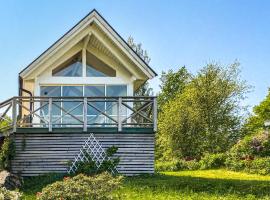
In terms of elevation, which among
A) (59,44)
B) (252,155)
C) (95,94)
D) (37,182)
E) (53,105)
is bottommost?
(37,182)

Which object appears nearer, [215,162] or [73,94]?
[73,94]

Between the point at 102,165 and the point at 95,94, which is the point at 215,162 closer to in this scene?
the point at 95,94

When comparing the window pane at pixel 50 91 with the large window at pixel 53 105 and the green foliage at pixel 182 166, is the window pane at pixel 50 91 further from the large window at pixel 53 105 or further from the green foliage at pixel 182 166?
the green foliage at pixel 182 166

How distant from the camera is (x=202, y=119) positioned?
1597 inches

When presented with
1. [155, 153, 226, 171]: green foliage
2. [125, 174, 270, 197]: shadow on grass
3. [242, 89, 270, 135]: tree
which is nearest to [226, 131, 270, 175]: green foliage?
[155, 153, 226, 171]: green foliage

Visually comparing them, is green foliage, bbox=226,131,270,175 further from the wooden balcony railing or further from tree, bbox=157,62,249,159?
tree, bbox=157,62,249,159

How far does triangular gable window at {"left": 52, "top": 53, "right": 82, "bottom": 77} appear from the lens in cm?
2119

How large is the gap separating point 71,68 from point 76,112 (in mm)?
1762

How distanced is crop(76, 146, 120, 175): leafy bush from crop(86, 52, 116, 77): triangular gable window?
405cm


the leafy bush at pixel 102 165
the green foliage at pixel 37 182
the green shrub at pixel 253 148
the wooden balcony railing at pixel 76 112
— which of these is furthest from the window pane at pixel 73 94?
the green shrub at pixel 253 148

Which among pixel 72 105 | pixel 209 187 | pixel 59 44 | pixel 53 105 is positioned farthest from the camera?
pixel 72 105

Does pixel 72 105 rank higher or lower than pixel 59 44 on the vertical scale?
lower

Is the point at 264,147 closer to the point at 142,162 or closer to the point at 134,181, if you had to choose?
the point at 142,162

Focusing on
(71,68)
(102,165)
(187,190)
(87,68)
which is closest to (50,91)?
(71,68)
